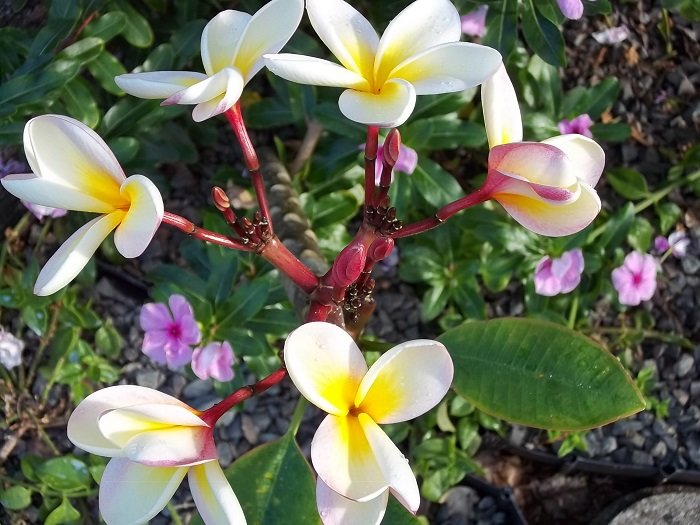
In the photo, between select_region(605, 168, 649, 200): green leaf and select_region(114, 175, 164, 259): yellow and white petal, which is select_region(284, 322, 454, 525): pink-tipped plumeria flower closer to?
select_region(114, 175, 164, 259): yellow and white petal

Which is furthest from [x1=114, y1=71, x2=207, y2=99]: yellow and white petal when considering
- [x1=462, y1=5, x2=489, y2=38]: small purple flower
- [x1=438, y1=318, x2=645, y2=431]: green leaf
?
[x1=462, y1=5, x2=489, y2=38]: small purple flower

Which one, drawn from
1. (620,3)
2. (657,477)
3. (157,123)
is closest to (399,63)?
(157,123)

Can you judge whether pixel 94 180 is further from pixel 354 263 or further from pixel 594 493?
pixel 594 493

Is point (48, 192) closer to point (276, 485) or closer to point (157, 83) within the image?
point (157, 83)

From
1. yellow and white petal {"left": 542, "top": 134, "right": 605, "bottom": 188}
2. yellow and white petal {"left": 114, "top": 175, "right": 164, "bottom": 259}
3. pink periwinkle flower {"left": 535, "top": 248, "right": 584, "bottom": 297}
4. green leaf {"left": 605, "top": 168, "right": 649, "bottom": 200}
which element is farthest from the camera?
green leaf {"left": 605, "top": 168, "right": 649, "bottom": 200}

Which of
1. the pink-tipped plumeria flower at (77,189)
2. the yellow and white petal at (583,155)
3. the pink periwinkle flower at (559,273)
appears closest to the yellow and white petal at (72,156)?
the pink-tipped plumeria flower at (77,189)

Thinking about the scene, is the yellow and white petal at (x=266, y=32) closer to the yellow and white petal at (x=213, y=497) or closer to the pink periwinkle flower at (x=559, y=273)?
the yellow and white petal at (x=213, y=497)
